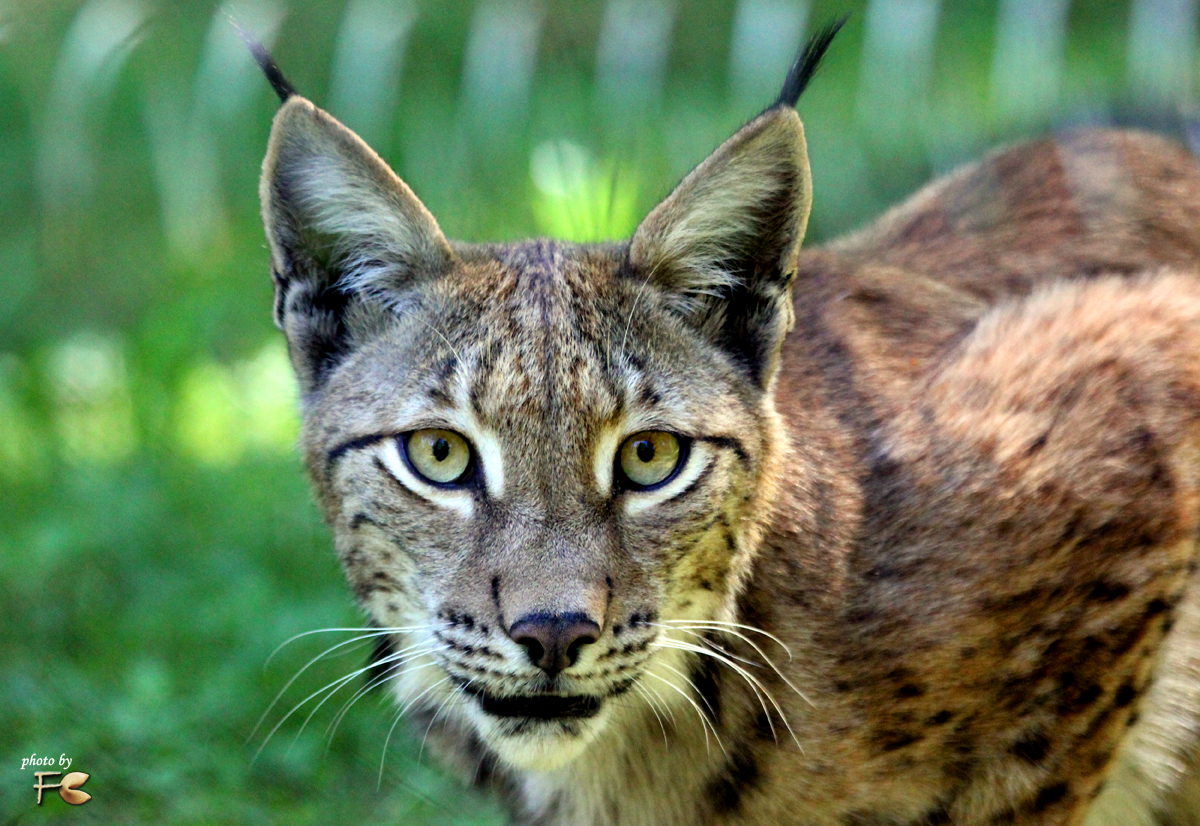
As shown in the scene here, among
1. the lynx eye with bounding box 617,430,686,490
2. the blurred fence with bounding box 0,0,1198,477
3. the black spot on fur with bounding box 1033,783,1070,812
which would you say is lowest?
the black spot on fur with bounding box 1033,783,1070,812

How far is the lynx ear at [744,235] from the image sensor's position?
3.15 meters

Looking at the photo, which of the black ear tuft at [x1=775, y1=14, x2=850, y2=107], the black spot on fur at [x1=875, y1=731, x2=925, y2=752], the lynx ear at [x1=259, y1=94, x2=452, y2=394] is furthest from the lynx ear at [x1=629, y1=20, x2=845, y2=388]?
the black spot on fur at [x1=875, y1=731, x2=925, y2=752]

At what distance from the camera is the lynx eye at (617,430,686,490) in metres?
3.14

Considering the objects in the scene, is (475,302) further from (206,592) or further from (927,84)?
(927,84)

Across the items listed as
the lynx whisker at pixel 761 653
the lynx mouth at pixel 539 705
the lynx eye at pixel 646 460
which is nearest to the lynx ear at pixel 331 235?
the lynx eye at pixel 646 460

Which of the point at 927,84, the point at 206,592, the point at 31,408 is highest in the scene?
the point at 927,84

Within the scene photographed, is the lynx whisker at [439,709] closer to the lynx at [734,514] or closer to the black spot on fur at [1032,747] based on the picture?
the lynx at [734,514]

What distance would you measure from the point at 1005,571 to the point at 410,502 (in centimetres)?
155

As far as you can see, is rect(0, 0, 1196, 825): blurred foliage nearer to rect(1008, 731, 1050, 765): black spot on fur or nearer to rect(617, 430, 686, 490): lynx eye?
rect(617, 430, 686, 490): lynx eye

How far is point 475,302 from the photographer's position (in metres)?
3.33

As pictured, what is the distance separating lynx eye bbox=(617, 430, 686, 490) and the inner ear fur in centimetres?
37

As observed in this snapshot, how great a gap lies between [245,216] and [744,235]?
5.65 metres

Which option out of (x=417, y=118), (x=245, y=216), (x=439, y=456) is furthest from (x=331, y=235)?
(x=417, y=118)

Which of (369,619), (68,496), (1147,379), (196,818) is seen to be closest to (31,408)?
(68,496)
